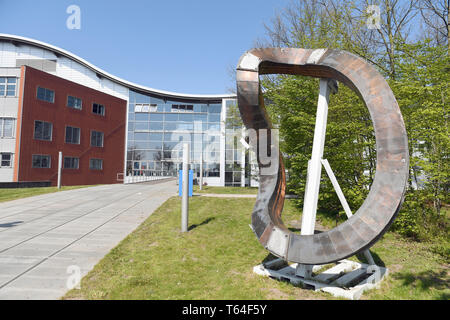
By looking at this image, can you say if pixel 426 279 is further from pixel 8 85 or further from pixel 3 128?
pixel 8 85

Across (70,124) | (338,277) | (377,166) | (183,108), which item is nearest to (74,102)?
(70,124)

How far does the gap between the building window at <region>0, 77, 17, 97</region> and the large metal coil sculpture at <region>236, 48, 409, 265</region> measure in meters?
27.9

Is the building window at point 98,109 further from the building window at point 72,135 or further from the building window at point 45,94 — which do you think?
the building window at point 45,94

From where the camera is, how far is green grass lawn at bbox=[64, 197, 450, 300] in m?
4.89

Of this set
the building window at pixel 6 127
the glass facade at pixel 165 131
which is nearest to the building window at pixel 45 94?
the building window at pixel 6 127

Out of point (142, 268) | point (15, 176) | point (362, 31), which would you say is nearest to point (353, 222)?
point (142, 268)

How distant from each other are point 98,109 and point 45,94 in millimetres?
5979

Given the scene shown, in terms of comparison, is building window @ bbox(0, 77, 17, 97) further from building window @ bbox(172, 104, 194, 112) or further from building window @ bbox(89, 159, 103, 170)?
building window @ bbox(172, 104, 194, 112)

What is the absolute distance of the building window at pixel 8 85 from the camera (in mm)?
25062

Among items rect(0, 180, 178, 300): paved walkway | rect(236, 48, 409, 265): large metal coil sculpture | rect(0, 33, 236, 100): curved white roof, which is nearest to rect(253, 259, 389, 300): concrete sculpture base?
rect(236, 48, 409, 265): large metal coil sculpture

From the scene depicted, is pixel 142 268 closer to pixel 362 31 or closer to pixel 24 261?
pixel 24 261

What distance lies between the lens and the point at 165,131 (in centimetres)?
3938

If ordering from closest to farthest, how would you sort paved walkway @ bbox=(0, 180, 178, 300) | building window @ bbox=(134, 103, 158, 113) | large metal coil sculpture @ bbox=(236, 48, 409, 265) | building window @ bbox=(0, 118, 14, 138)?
large metal coil sculpture @ bbox=(236, 48, 409, 265)
paved walkway @ bbox=(0, 180, 178, 300)
building window @ bbox=(0, 118, 14, 138)
building window @ bbox=(134, 103, 158, 113)
